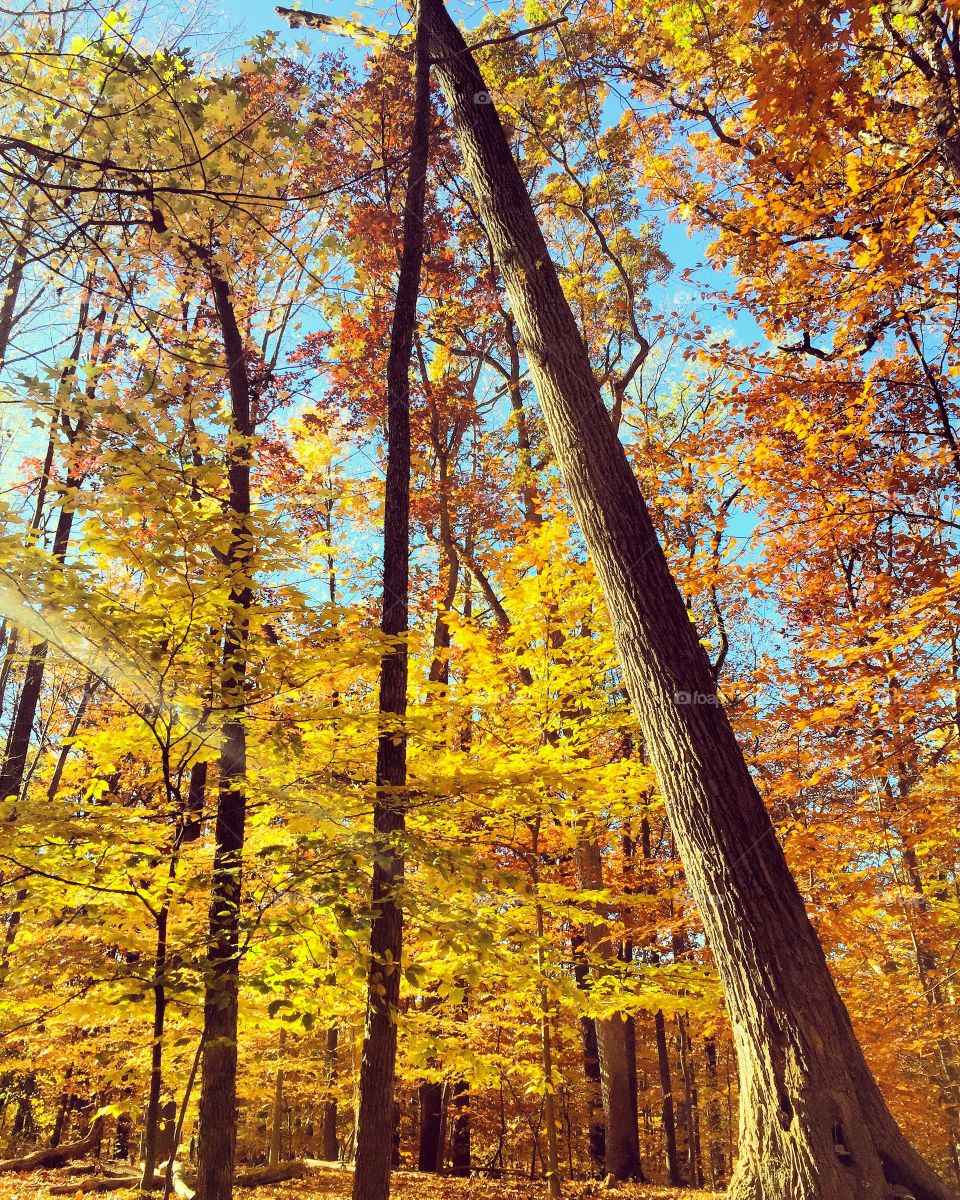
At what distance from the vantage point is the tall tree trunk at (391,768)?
4043mm

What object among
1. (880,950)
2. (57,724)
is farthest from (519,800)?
(57,724)

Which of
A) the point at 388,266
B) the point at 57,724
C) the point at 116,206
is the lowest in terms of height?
the point at 116,206

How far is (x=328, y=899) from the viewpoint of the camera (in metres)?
3.16

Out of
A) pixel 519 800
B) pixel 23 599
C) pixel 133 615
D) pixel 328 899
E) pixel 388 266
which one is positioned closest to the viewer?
pixel 328 899

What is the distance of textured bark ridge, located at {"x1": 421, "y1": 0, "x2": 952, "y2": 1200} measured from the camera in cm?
262

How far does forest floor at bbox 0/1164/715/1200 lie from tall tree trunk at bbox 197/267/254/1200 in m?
3.94

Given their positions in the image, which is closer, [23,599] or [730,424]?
[23,599]

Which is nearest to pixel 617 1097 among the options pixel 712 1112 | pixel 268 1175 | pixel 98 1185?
pixel 268 1175

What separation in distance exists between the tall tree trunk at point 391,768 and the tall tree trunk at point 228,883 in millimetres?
780

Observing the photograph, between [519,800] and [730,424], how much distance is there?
5.68 m

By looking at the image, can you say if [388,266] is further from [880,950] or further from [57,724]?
[880,950]

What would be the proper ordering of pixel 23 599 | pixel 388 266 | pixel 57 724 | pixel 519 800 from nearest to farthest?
1. pixel 23 599
2. pixel 519 800
3. pixel 388 266
4. pixel 57 724

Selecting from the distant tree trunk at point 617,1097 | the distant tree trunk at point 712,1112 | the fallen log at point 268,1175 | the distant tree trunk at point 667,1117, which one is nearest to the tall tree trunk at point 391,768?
the distant tree trunk at point 617,1097

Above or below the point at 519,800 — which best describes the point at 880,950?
below
